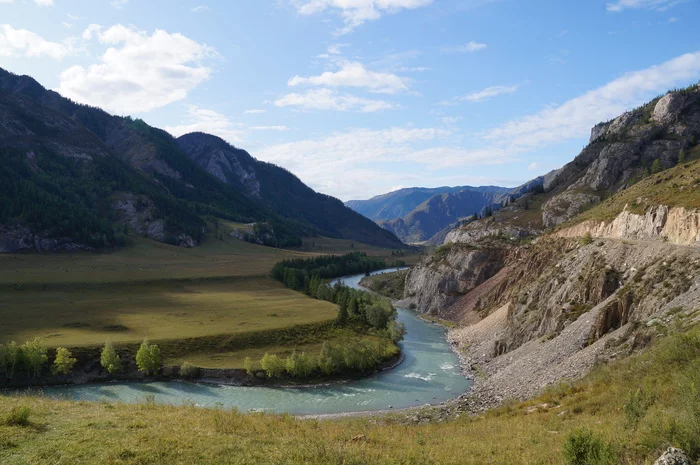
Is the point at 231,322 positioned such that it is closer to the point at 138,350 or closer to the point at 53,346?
the point at 138,350

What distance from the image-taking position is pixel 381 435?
24891mm

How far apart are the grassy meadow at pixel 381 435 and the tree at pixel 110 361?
144 ft

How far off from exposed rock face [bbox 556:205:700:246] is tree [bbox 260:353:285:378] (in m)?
55.4

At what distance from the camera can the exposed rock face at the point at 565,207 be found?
461ft

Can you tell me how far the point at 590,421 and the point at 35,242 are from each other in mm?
195972

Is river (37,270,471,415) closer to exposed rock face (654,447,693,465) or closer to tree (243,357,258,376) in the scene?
tree (243,357,258,376)

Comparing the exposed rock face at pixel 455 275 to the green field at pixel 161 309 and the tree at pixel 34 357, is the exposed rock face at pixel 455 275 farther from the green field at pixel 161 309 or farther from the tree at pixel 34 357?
the tree at pixel 34 357

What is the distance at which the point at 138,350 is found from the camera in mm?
67625

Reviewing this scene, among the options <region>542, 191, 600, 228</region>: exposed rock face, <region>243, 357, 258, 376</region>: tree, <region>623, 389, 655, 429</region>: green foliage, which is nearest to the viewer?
<region>623, 389, 655, 429</region>: green foliage

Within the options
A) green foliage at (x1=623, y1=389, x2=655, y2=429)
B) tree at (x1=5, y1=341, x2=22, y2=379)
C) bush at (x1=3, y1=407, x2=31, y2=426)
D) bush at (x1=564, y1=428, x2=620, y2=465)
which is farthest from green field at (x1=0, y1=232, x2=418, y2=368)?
bush at (x1=564, y1=428, x2=620, y2=465)

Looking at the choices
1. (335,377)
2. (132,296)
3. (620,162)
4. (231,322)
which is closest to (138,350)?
(231,322)

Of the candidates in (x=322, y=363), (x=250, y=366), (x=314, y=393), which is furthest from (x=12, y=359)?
(x=322, y=363)

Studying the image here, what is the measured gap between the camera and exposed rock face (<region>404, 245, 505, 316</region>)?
383 ft

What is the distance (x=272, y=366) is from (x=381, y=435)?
1674 inches
